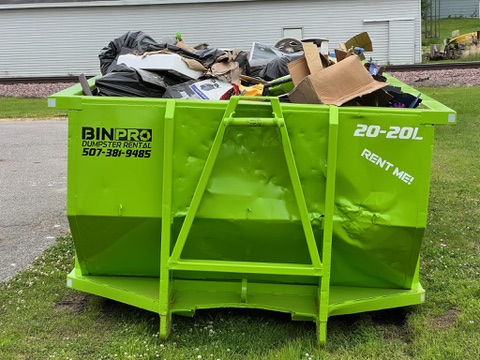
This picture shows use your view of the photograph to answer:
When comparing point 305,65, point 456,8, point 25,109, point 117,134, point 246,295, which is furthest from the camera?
point 456,8

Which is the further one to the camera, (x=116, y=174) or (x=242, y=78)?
(x=242, y=78)

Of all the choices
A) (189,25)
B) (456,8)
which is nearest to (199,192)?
(189,25)

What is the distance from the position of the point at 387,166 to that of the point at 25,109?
12.9m

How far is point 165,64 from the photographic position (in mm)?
4508

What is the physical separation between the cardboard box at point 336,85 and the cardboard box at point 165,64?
3.39 ft

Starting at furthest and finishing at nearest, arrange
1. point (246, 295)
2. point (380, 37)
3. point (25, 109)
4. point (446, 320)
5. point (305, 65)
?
1. point (380, 37)
2. point (25, 109)
3. point (305, 65)
4. point (446, 320)
5. point (246, 295)

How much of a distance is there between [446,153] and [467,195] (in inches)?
92.2

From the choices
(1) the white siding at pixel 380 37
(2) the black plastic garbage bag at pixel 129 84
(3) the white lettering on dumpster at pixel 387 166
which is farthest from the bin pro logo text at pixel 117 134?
(1) the white siding at pixel 380 37

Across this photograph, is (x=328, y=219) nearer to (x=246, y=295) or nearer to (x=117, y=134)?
(x=246, y=295)

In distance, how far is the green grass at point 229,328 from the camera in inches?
136

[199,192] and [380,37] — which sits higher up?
[380,37]

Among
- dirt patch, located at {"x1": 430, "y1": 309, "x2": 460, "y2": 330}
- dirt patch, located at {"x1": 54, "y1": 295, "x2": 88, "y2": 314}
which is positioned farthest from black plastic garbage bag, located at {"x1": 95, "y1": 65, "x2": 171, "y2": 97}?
dirt patch, located at {"x1": 430, "y1": 309, "x2": 460, "y2": 330}

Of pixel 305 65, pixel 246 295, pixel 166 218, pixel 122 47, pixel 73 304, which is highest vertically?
pixel 122 47

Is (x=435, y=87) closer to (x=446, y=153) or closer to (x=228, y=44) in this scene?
(x=446, y=153)
